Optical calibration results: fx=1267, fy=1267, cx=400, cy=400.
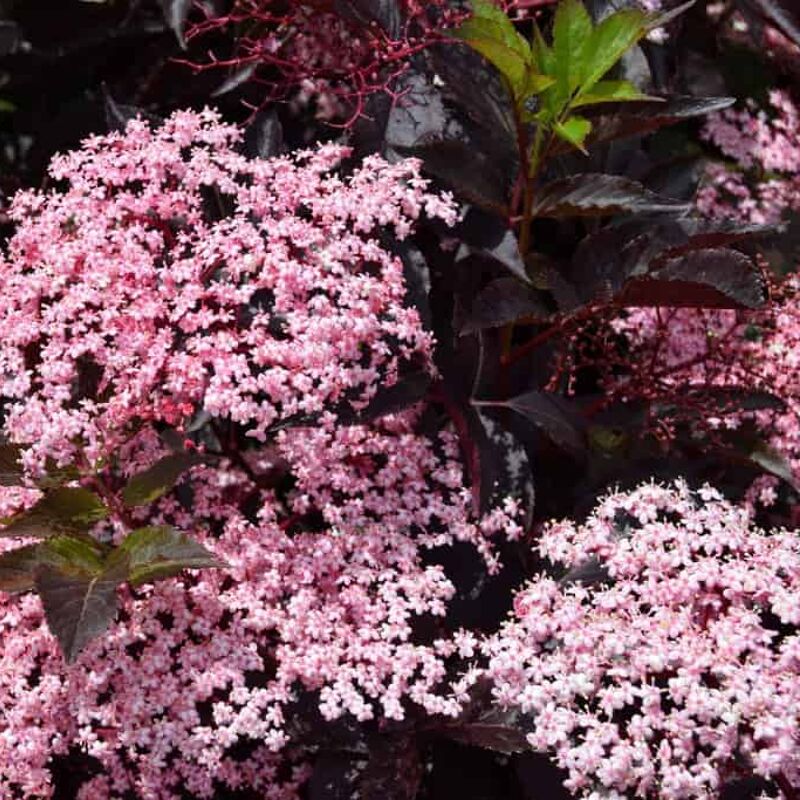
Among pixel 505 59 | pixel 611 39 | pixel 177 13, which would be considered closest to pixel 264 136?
pixel 177 13

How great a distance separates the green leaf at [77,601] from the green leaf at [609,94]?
0.84 m

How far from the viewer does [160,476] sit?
5.08 feet

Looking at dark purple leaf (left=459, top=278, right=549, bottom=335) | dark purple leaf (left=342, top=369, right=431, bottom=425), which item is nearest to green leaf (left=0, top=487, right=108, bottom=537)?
dark purple leaf (left=342, top=369, right=431, bottom=425)

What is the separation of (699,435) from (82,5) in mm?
1304

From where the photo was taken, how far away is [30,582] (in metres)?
1.47

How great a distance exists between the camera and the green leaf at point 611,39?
64.1 inches

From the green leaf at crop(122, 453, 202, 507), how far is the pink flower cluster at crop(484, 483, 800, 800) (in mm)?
436

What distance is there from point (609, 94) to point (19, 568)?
3.15ft

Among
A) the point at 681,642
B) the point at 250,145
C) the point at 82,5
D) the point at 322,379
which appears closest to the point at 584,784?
the point at 681,642

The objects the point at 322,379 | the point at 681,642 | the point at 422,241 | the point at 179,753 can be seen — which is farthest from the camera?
the point at 422,241

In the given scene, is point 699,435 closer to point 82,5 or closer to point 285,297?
point 285,297

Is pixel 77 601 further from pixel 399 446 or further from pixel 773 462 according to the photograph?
pixel 773 462

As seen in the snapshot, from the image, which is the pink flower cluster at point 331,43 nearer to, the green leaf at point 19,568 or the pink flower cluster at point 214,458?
the pink flower cluster at point 214,458

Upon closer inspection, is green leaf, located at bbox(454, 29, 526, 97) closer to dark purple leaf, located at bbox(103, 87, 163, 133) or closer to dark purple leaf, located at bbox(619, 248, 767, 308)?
dark purple leaf, located at bbox(619, 248, 767, 308)
